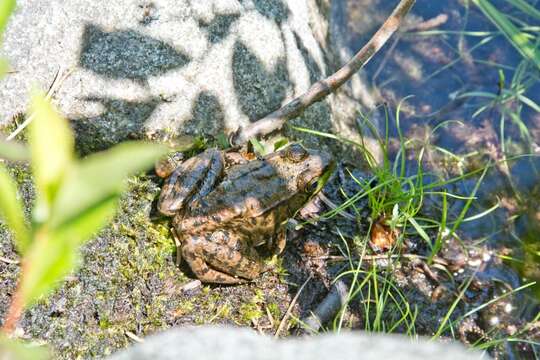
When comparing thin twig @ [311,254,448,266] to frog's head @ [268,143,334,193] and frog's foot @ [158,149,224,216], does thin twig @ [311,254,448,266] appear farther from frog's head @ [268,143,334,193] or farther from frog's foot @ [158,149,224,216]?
frog's foot @ [158,149,224,216]

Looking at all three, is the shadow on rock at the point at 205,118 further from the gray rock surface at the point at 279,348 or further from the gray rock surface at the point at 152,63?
the gray rock surface at the point at 279,348

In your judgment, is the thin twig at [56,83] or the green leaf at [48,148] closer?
the green leaf at [48,148]

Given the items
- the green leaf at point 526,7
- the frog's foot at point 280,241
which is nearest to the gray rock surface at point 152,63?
the frog's foot at point 280,241

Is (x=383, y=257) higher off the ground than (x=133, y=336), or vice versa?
(x=133, y=336)

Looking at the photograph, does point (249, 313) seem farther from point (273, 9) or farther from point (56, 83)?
point (273, 9)

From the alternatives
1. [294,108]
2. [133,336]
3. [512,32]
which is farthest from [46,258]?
[512,32]

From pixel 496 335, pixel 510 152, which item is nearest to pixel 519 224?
pixel 510 152
